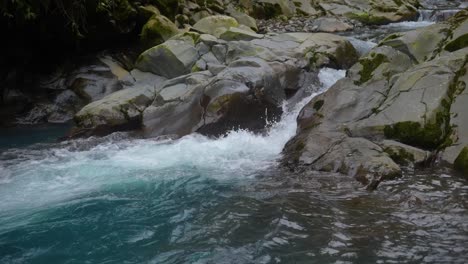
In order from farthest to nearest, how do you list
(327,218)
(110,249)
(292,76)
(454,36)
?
(292,76), (454,36), (327,218), (110,249)

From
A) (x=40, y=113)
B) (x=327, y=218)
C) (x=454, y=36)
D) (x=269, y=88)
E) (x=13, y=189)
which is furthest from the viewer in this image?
(x=40, y=113)

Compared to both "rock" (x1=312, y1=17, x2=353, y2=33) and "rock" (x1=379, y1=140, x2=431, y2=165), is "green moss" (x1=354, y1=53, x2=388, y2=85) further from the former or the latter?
"rock" (x1=312, y1=17, x2=353, y2=33)

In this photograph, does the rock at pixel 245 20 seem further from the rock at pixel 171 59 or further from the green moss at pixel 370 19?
the rock at pixel 171 59

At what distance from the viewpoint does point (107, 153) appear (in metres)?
10.1

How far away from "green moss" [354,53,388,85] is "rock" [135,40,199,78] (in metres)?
4.99

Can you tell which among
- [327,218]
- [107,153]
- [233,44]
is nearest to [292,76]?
[233,44]

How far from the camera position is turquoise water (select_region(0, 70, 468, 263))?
5.35 m

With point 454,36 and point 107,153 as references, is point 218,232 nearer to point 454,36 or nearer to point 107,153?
point 107,153

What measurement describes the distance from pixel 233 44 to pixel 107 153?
5125 millimetres

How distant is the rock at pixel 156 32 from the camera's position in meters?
15.7

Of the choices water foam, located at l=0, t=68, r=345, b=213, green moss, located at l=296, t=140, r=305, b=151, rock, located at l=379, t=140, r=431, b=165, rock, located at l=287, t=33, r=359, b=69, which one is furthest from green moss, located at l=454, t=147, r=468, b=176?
rock, located at l=287, t=33, r=359, b=69

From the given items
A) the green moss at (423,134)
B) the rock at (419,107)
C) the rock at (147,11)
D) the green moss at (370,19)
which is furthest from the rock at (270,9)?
the green moss at (423,134)

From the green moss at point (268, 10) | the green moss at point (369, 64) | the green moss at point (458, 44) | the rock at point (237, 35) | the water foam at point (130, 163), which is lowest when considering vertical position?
the water foam at point (130, 163)

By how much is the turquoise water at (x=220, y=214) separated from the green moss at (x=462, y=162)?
0.18m
